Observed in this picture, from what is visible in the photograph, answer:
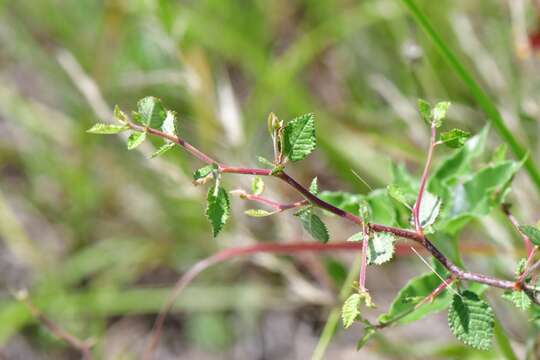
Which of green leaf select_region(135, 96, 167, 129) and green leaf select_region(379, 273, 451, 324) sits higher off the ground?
green leaf select_region(135, 96, 167, 129)

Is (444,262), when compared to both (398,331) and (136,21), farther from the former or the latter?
(136,21)

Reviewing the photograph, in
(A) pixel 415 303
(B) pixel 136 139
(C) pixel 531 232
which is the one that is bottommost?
(A) pixel 415 303

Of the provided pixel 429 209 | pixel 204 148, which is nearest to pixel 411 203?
pixel 429 209

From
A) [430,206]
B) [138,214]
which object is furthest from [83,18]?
[430,206]

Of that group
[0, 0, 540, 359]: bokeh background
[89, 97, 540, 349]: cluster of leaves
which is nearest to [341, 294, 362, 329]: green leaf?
[89, 97, 540, 349]: cluster of leaves

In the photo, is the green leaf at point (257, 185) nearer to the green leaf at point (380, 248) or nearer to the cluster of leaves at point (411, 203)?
the cluster of leaves at point (411, 203)

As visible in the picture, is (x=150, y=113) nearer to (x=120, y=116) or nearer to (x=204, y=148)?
(x=120, y=116)

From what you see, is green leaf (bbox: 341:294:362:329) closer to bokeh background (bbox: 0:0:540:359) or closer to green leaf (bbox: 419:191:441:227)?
green leaf (bbox: 419:191:441:227)
